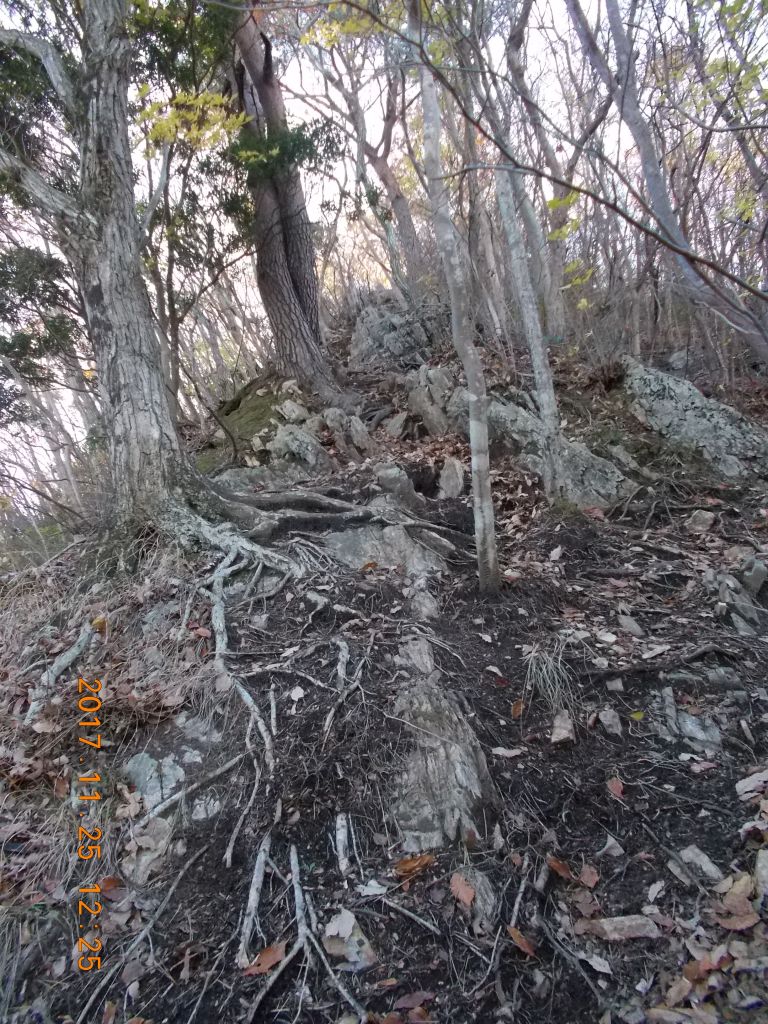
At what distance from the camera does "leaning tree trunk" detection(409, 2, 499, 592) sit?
3320 mm

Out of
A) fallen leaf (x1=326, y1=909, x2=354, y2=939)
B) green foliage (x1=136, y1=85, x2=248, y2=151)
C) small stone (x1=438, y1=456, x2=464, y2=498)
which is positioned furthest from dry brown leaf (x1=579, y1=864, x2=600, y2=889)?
green foliage (x1=136, y1=85, x2=248, y2=151)

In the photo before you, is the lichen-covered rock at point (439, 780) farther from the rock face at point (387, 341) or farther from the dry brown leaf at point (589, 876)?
the rock face at point (387, 341)

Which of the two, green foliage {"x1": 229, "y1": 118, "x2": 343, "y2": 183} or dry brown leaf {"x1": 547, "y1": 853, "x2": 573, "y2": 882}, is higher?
green foliage {"x1": 229, "y1": 118, "x2": 343, "y2": 183}

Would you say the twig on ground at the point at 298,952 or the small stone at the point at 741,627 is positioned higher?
the small stone at the point at 741,627

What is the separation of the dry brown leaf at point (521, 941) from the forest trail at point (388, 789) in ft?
0.03

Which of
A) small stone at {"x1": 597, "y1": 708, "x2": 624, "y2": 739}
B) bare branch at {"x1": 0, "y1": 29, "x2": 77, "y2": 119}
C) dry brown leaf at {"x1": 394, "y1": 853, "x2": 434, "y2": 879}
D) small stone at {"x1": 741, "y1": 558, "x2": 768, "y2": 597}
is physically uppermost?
bare branch at {"x1": 0, "y1": 29, "x2": 77, "y2": 119}

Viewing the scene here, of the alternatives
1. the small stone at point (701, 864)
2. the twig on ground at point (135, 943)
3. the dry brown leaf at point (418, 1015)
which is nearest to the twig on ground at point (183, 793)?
the twig on ground at point (135, 943)

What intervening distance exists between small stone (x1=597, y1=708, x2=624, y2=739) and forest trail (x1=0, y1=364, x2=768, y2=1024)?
0.02 meters

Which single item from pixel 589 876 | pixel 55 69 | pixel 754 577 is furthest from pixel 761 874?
pixel 55 69

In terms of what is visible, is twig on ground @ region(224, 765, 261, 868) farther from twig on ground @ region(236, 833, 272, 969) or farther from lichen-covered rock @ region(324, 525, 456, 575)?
lichen-covered rock @ region(324, 525, 456, 575)

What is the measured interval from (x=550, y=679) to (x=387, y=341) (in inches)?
267

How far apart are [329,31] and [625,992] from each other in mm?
7824
